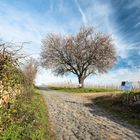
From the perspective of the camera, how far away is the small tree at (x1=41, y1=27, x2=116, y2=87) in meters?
43.3

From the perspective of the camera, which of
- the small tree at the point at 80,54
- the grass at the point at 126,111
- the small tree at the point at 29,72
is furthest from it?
the small tree at the point at 80,54

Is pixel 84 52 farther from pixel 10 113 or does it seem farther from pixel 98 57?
pixel 10 113

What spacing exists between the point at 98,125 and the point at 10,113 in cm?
426

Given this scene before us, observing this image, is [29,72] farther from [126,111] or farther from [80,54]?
[80,54]

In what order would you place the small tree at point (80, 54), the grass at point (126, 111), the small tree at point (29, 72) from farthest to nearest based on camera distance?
the small tree at point (80, 54), the small tree at point (29, 72), the grass at point (126, 111)

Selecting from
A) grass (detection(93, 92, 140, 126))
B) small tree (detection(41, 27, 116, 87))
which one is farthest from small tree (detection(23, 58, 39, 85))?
small tree (detection(41, 27, 116, 87))

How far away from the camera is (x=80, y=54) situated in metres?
43.2

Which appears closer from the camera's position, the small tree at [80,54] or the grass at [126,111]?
the grass at [126,111]

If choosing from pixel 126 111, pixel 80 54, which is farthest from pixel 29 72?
pixel 80 54

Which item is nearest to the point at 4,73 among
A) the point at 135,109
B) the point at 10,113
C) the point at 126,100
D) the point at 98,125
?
the point at 10,113

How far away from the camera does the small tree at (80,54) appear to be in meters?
43.3

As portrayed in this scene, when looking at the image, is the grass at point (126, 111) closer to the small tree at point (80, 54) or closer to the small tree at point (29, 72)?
the small tree at point (29, 72)

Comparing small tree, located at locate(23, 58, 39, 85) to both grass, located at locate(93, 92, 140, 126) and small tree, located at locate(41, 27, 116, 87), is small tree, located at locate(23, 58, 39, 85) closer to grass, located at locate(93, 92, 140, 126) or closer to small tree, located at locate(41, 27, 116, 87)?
grass, located at locate(93, 92, 140, 126)

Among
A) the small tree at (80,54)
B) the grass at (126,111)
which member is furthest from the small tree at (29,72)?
the small tree at (80,54)
